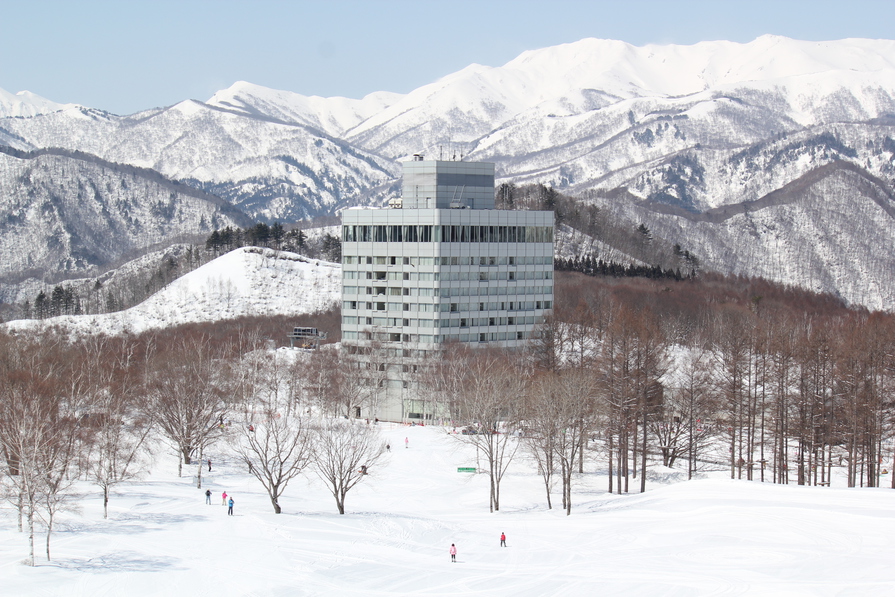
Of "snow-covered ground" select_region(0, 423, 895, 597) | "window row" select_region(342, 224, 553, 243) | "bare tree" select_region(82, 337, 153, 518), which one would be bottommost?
"snow-covered ground" select_region(0, 423, 895, 597)

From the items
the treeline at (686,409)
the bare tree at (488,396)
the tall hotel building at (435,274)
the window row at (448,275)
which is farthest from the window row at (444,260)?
the treeline at (686,409)

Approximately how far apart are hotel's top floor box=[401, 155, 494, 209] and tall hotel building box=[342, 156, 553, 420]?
13cm

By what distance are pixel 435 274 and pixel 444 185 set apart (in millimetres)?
13299

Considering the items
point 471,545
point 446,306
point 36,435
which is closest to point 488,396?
point 471,545

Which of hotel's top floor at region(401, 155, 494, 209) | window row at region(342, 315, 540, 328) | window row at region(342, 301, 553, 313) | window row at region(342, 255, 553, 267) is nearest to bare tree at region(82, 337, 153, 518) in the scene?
window row at region(342, 315, 540, 328)

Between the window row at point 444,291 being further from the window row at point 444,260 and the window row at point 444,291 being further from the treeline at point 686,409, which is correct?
the treeline at point 686,409

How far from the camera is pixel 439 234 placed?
405ft

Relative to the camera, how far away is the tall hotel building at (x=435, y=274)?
405 ft

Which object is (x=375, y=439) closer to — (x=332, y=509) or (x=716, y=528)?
(x=332, y=509)

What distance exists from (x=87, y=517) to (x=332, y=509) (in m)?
16.8

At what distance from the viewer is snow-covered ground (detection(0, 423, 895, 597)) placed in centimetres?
5272

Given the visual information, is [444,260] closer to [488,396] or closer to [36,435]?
[488,396]

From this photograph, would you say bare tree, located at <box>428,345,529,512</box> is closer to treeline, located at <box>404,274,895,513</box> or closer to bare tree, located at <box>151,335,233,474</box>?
treeline, located at <box>404,274,895,513</box>

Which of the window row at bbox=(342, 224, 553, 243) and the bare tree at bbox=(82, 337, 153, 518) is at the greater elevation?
the window row at bbox=(342, 224, 553, 243)
